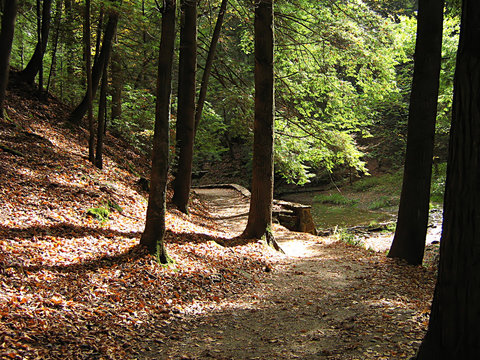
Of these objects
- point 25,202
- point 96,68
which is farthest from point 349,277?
point 96,68

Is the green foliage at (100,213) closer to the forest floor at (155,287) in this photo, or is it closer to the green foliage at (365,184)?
the forest floor at (155,287)

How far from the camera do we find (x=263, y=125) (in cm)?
834

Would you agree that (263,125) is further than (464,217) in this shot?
Yes

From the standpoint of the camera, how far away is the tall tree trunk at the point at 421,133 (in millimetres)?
6887

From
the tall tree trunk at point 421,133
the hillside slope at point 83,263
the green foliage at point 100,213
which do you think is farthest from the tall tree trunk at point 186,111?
the tall tree trunk at point 421,133

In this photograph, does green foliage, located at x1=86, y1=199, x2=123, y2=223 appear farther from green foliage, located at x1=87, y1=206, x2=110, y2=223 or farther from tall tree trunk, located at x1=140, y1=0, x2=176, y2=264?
tall tree trunk, located at x1=140, y1=0, x2=176, y2=264

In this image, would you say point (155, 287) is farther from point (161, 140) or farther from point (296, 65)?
point (296, 65)

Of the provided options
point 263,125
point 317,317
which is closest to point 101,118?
point 263,125

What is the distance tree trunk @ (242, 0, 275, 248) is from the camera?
26.9ft

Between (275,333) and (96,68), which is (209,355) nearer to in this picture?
(275,333)

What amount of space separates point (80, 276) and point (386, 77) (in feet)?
33.9

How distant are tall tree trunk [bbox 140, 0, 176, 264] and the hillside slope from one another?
0.31 metres

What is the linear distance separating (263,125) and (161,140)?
3206 millimetres

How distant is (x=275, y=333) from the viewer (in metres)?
4.46
